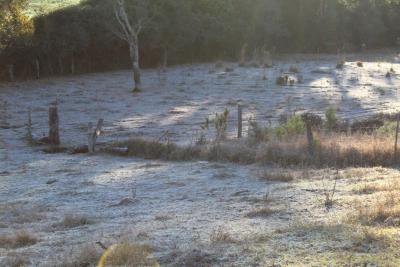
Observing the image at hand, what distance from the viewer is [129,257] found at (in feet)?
18.5

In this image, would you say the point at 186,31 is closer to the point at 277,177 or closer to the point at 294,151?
the point at 294,151

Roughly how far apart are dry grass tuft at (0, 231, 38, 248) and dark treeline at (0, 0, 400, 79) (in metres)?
17.2

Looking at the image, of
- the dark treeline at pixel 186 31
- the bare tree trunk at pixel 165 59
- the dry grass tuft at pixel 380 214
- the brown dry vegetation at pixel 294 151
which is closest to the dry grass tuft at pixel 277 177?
the brown dry vegetation at pixel 294 151

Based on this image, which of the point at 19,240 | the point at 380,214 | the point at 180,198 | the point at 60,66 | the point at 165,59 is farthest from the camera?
the point at 165,59

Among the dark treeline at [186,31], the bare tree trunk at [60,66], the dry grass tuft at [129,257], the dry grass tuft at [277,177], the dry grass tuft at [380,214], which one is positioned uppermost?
the dark treeline at [186,31]

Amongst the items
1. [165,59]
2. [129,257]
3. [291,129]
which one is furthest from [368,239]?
[165,59]

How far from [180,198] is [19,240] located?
3040 millimetres

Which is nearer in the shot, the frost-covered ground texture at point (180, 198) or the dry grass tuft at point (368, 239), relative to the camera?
the dry grass tuft at point (368, 239)

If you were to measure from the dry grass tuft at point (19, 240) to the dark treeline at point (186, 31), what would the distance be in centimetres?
1717

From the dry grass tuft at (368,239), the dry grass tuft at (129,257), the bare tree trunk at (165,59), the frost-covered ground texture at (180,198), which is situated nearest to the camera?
the dry grass tuft at (129,257)

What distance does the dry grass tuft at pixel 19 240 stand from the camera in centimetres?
685

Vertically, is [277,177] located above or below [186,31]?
below

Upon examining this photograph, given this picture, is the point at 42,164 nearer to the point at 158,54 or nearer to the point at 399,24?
the point at 158,54

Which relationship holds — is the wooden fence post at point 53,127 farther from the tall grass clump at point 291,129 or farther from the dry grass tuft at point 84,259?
the dry grass tuft at point 84,259
